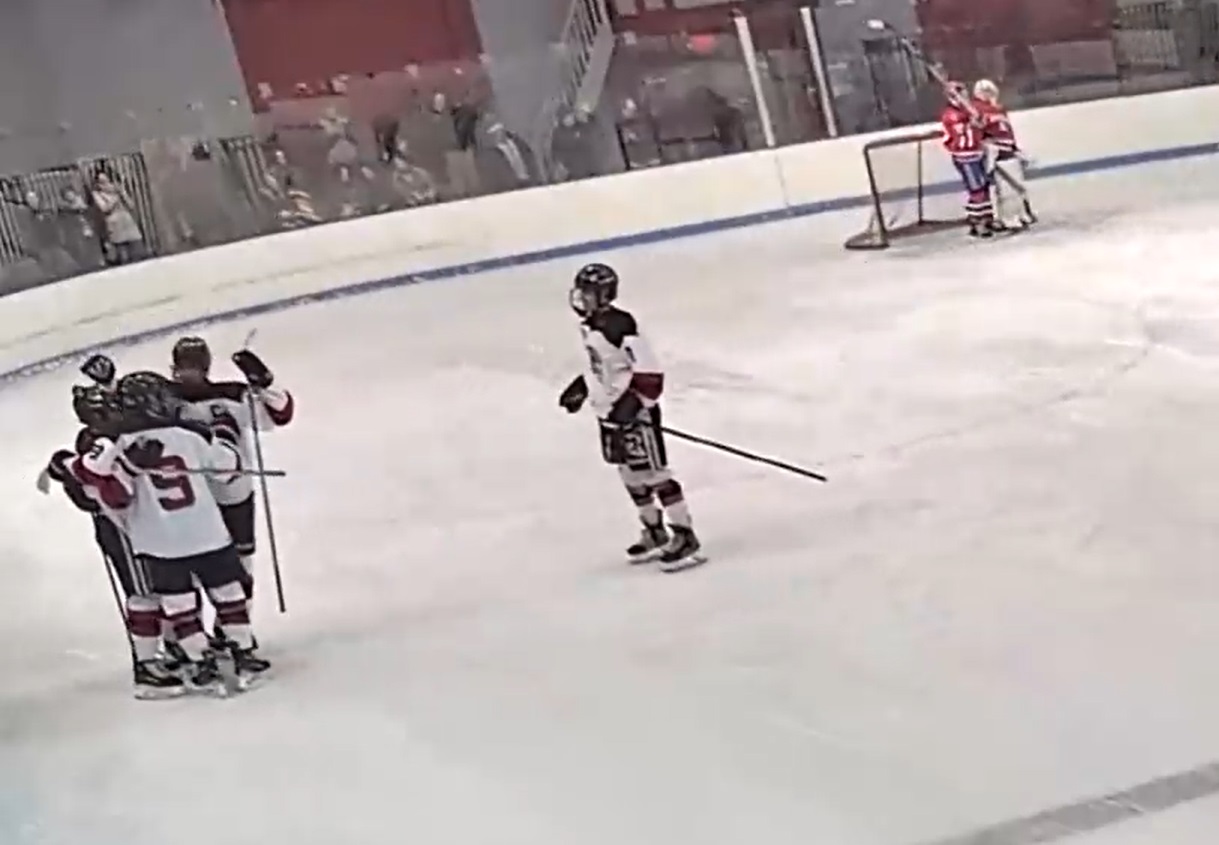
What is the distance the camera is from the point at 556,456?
514cm

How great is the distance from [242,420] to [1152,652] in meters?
1.86

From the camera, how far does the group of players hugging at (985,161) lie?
846 centimetres

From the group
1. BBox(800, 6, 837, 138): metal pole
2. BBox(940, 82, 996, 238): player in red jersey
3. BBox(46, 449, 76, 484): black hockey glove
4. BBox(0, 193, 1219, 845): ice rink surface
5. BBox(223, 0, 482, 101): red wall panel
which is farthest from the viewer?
BBox(223, 0, 482, 101): red wall panel

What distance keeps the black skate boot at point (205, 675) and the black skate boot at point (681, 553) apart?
97 centimetres

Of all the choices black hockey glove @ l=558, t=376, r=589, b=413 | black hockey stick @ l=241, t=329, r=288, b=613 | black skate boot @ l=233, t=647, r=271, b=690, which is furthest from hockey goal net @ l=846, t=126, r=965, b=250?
black skate boot @ l=233, t=647, r=271, b=690

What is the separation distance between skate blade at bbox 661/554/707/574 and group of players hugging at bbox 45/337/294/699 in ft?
2.84

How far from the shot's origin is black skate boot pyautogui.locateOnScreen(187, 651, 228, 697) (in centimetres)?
354

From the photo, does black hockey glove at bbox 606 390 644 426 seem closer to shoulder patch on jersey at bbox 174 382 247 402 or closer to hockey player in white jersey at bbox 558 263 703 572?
hockey player in white jersey at bbox 558 263 703 572

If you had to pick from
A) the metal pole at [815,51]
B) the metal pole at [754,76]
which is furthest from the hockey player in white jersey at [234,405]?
the metal pole at [815,51]

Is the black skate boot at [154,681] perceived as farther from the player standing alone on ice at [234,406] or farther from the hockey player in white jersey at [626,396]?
the hockey player in white jersey at [626,396]

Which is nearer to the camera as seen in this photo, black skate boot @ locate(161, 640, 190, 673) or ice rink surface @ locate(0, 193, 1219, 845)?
ice rink surface @ locate(0, 193, 1219, 845)

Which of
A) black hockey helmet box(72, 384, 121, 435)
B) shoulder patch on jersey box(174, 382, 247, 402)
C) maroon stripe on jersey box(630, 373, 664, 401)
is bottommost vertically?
maroon stripe on jersey box(630, 373, 664, 401)

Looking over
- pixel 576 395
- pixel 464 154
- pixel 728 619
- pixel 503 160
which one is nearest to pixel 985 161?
pixel 503 160

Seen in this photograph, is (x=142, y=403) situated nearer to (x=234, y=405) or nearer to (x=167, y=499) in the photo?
(x=167, y=499)
